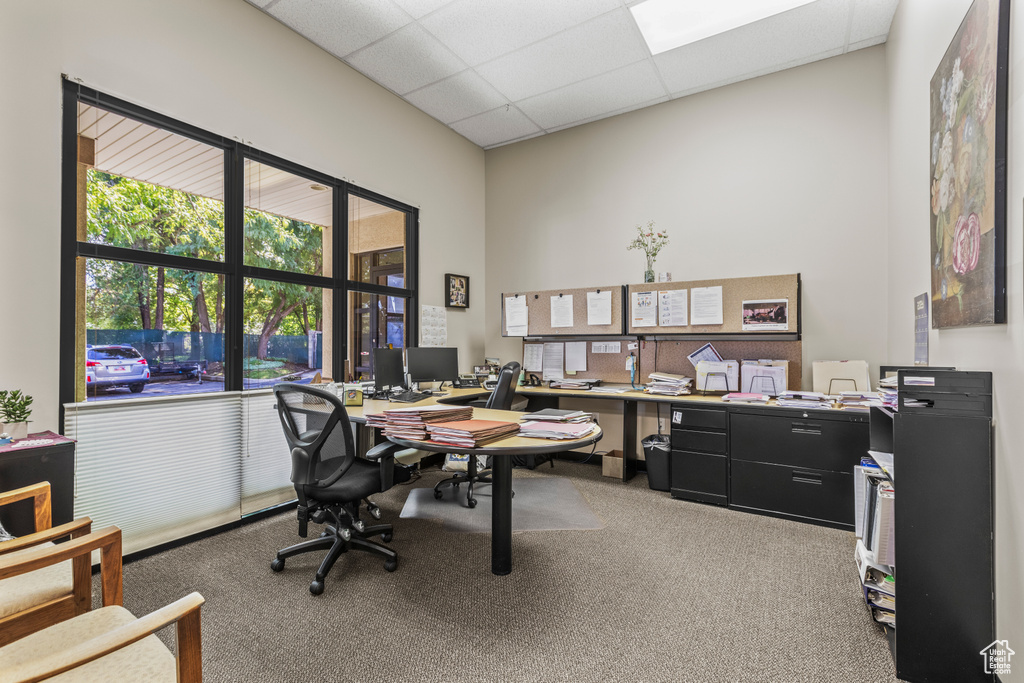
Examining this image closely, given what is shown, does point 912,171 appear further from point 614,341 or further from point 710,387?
point 614,341

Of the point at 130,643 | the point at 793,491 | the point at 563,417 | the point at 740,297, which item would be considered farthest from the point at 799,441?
the point at 130,643

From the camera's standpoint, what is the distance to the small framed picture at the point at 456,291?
462 cm

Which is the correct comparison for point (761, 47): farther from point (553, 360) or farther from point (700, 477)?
point (700, 477)

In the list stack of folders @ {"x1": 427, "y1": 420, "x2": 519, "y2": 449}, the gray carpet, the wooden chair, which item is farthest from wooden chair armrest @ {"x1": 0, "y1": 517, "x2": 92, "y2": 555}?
the gray carpet

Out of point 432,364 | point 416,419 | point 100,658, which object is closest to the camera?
point 100,658

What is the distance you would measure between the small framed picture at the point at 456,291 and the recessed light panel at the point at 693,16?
8.47 ft

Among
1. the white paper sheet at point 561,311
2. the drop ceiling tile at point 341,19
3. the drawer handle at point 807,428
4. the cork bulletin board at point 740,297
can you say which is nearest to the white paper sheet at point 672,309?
the cork bulletin board at point 740,297

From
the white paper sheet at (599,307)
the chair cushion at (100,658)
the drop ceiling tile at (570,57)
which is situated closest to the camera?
the chair cushion at (100,658)

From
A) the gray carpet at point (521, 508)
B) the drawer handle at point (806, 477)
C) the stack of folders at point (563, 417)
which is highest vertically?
the stack of folders at point (563, 417)

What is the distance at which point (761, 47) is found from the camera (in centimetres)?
332

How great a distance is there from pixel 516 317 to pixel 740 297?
2054 millimetres

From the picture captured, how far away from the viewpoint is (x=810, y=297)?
11.5 feet

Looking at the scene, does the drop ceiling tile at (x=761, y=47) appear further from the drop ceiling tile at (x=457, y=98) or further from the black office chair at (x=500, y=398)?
the black office chair at (x=500, y=398)

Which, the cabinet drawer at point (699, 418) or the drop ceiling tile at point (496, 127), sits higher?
the drop ceiling tile at point (496, 127)
